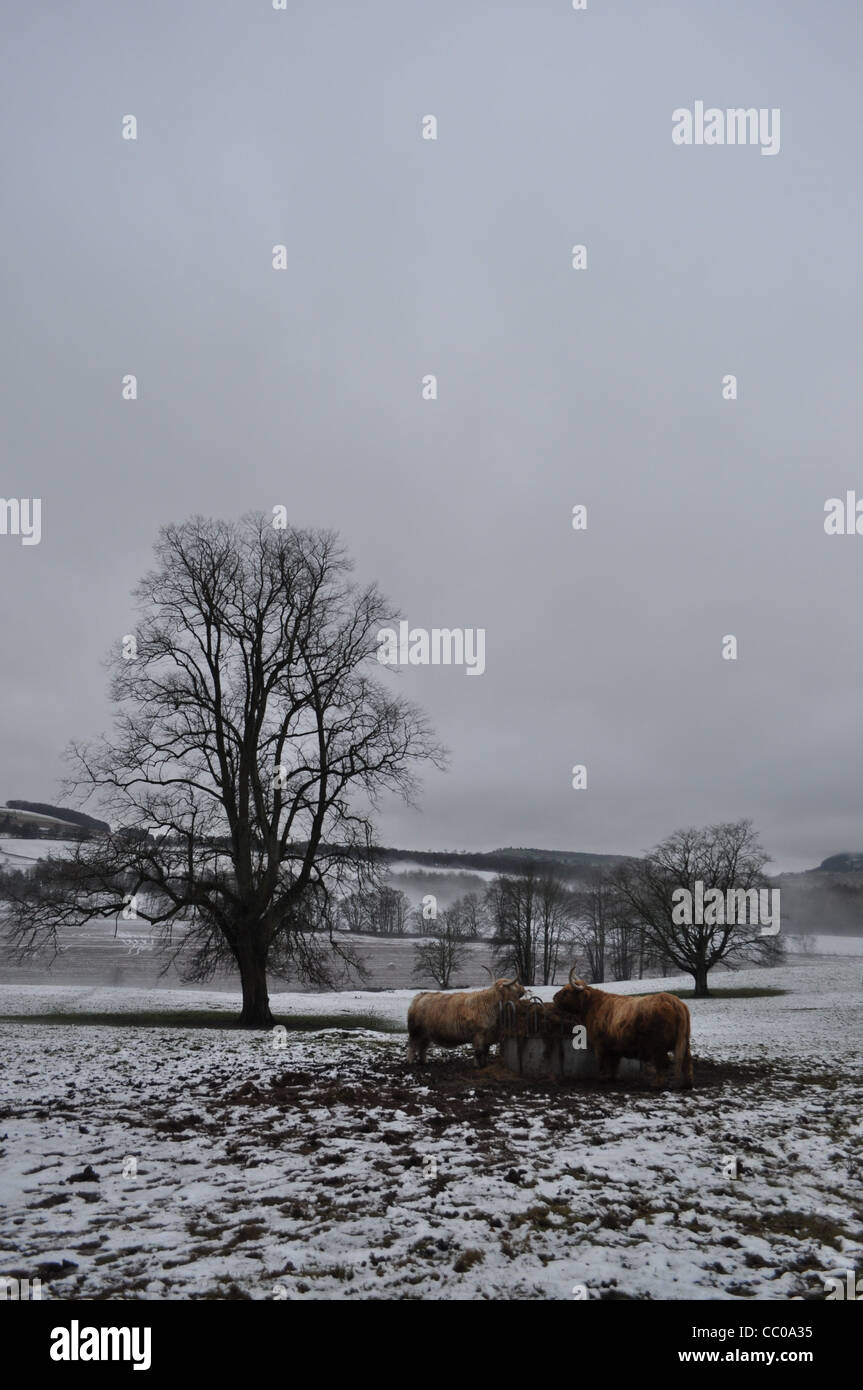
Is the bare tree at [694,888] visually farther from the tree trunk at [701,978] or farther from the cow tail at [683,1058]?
the cow tail at [683,1058]

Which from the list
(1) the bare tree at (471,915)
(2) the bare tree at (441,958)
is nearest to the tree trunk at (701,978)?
(2) the bare tree at (441,958)

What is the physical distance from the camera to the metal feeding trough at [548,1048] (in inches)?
511

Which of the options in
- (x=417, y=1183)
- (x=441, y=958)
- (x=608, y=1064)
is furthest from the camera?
(x=441, y=958)

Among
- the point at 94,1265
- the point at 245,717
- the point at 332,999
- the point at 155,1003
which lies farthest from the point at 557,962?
the point at 94,1265

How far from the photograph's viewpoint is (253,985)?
2512 cm

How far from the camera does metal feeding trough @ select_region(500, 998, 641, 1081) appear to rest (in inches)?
511

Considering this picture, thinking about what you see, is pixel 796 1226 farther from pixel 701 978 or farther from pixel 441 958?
pixel 441 958

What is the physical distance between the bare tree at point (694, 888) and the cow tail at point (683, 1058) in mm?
36139

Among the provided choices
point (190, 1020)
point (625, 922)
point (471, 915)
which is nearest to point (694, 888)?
point (625, 922)

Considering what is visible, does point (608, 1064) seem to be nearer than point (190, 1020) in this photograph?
Yes

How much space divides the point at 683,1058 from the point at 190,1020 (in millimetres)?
20603
